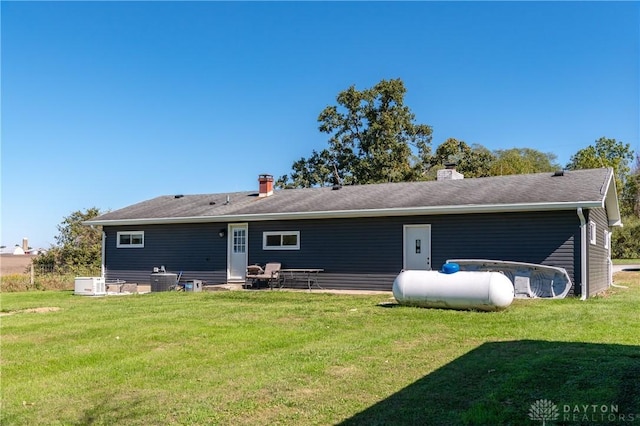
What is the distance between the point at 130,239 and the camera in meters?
20.3

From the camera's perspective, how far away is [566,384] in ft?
15.7

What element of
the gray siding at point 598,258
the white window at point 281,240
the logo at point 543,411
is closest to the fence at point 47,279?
the white window at point 281,240

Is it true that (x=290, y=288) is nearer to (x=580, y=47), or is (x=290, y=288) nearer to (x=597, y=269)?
(x=597, y=269)

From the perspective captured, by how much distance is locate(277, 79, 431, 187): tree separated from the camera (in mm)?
33750

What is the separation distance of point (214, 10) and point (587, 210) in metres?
11.1

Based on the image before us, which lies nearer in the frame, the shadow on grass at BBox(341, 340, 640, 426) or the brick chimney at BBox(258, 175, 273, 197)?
the shadow on grass at BBox(341, 340, 640, 426)

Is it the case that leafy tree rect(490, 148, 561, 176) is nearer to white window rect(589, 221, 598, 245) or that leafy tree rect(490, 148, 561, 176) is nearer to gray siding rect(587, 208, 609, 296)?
gray siding rect(587, 208, 609, 296)

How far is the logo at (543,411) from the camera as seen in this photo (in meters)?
3.97

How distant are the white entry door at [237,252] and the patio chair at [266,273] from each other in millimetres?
1097

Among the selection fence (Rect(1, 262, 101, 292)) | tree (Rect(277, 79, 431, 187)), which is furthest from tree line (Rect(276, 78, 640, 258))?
fence (Rect(1, 262, 101, 292))

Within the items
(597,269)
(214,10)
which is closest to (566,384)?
(597,269)

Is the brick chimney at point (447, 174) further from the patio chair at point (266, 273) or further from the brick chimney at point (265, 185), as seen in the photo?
the patio chair at point (266, 273)

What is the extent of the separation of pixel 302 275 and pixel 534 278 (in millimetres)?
6705

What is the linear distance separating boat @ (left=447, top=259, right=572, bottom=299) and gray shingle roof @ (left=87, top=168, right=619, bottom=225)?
143 centimetres
